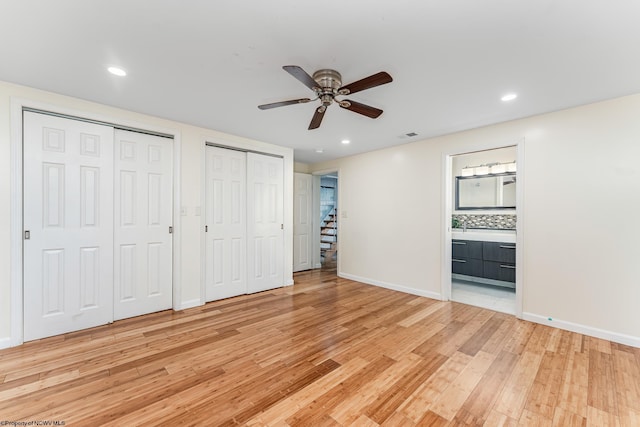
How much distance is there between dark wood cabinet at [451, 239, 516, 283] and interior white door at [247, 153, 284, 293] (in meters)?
3.17

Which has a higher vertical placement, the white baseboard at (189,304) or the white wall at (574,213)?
the white wall at (574,213)

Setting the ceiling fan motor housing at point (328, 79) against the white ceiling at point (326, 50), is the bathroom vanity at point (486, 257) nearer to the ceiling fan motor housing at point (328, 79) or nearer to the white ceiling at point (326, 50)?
the white ceiling at point (326, 50)

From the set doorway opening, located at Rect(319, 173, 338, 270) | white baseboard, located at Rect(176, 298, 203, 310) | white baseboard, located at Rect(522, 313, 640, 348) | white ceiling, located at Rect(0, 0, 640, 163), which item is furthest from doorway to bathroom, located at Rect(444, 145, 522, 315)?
white baseboard, located at Rect(176, 298, 203, 310)

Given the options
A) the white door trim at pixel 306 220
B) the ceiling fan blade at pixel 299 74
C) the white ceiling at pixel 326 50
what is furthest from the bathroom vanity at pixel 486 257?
the ceiling fan blade at pixel 299 74

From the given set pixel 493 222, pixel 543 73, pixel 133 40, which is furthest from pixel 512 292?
pixel 133 40

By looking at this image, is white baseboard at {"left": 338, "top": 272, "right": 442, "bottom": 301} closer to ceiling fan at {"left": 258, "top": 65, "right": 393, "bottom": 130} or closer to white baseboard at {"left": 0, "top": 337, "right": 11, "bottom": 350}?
ceiling fan at {"left": 258, "top": 65, "right": 393, "bottom": 130}

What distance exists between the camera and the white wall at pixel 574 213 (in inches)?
103

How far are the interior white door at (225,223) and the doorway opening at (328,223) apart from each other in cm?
303

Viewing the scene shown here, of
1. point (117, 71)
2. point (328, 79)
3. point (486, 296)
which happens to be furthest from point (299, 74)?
point (486, 296)

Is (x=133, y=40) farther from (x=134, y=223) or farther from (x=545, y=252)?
(x=545, y=252)

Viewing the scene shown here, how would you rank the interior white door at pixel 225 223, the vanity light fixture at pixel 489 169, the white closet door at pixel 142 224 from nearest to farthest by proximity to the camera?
the white closet door at pixel 142 224, the interior white door at pixel 225 223, the vanity light fixture at pixel 489 169

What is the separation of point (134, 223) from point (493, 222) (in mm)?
5499

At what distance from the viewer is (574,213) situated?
287 centimetres

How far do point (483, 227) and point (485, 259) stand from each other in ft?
2.28
